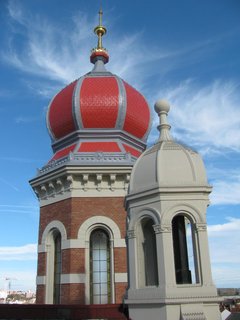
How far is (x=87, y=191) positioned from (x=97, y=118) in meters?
2.68

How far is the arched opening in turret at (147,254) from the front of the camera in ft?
22.8

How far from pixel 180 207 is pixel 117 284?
533 cm

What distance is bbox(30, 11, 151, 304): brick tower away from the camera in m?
11.3

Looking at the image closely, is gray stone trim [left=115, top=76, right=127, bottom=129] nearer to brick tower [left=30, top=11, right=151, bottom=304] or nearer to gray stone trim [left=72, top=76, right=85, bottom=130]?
brick tower [left=30, top=11, right=151, bottom=304]

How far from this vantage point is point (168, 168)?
6977 millimetres

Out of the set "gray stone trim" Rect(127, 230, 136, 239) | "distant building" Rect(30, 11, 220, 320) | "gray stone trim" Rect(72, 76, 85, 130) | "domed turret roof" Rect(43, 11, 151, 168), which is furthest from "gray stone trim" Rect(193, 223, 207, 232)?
"gray stone trim" Rect(72, 76, 85, 130)

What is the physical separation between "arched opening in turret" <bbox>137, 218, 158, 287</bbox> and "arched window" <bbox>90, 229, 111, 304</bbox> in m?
4.54

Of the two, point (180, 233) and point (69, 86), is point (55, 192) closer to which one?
point (69, 86)

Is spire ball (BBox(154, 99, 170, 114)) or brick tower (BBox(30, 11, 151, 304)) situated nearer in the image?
spire ball (BBox(154, 99, 170, 114))

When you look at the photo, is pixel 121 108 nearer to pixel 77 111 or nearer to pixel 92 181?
pixel 77 111

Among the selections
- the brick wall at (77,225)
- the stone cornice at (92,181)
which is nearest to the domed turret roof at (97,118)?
the stone cornice at (92,181)

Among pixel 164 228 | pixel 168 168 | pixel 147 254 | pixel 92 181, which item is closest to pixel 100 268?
pixel 92 181

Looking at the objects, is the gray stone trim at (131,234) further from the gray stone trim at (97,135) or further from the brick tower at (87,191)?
the gray stone trim at (97,135)

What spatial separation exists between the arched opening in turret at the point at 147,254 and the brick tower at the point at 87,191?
14.1 feet
